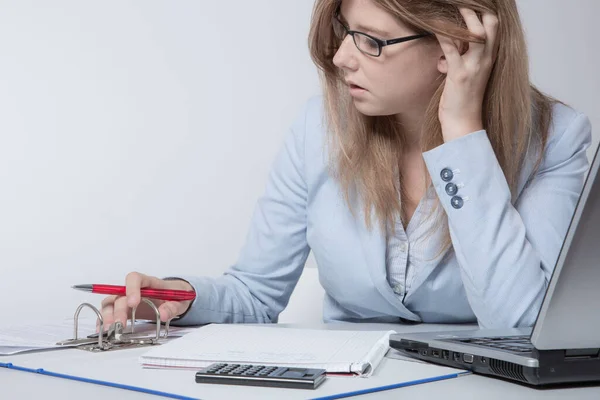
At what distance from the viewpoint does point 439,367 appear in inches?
37.8

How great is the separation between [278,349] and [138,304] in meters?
0.38

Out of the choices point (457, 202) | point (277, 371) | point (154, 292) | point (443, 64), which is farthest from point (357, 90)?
point (277, 371)

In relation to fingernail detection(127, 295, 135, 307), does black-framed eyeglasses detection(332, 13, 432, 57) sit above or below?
above

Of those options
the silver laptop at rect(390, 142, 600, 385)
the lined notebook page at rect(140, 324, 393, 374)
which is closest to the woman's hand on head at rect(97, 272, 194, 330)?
the lined notebook page at rect(140, 324, 393, 374)

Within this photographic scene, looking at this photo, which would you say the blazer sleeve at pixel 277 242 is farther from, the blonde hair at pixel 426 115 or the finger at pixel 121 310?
the finger at pixel 121 310

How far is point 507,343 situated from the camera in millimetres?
949

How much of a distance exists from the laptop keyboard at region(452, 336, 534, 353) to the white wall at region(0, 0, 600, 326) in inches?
87.1

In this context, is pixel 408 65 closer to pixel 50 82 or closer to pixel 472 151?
pixel 472 151

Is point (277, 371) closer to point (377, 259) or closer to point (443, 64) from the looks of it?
point (377, 259)

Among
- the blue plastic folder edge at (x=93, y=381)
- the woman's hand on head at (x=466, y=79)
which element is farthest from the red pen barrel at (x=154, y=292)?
the woman's hand on head at (x=466, y=79)

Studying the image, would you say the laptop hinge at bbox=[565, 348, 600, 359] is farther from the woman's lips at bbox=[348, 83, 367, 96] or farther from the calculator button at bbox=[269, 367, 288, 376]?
the woman's lips at bbox=[348, 83, 367, 96]

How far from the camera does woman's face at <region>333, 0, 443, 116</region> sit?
1462 millimetres

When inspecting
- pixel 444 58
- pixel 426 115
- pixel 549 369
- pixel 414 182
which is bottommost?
pixel 549 369

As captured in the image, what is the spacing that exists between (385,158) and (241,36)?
1.76 metres
